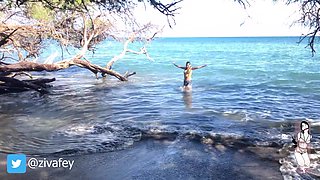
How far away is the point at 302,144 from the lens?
18.5ft

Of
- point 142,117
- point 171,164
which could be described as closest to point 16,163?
point 171,164

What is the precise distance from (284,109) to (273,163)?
6.82 m

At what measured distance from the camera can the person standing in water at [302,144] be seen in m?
5.48

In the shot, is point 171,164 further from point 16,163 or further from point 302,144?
point 16,163

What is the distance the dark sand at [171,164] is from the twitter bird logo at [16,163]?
0.36 feet

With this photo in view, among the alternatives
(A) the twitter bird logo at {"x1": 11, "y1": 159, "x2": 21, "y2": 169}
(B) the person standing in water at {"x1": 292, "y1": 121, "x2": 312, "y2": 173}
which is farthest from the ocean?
(A) the twitter bird logo at {"x1": 11, "y1": 159, "x2": 21, "y2": 169}

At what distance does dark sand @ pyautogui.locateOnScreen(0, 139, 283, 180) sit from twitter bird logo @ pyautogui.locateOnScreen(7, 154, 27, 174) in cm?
11

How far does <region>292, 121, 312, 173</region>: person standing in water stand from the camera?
5483 millimetres

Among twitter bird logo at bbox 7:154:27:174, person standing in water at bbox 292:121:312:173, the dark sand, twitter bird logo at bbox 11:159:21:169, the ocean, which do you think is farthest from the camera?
the ocean

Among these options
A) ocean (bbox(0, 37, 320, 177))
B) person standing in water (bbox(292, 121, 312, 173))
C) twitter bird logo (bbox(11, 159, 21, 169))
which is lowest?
ocean (bbox(0, 37, 320, 177))

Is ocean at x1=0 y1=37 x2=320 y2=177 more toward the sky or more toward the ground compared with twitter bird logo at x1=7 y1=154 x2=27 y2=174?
more toward the ground

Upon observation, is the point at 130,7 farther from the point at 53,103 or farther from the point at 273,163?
the point at 53,103

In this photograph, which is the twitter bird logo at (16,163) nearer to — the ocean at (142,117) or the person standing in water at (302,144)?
the ocean at (142,117)

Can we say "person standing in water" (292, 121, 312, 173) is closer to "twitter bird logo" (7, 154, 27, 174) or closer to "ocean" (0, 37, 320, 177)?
"ocean" (0, 37, 320, 177)
